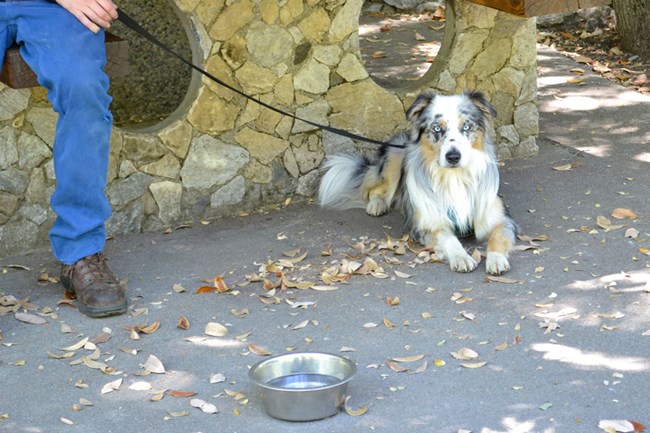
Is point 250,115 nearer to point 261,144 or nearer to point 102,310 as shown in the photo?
point 261,144

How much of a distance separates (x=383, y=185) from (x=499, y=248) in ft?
3.74

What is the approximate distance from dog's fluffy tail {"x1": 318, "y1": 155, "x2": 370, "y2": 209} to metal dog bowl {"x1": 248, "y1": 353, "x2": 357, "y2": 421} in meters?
2.19

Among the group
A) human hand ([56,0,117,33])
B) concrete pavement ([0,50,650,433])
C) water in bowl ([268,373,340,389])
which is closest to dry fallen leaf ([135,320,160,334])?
concrete pavement ([0,50,650,433])

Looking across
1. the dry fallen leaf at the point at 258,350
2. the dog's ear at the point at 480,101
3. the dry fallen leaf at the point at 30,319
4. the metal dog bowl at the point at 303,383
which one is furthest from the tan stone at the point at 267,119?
the metal dog bowl at the point at 303,383

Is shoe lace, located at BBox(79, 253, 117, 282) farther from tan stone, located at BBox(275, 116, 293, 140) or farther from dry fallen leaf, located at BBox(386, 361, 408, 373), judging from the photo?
tan stone, located at BBox(275, 116, 293, 140)

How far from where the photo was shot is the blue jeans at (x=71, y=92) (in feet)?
13.9

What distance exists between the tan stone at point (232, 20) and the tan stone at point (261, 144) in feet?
1.80

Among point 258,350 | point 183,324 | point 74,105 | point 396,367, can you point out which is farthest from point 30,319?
point 396,367

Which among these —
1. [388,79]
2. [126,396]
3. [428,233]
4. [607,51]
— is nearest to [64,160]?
[126,396]

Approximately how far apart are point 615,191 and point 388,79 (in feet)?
8.52

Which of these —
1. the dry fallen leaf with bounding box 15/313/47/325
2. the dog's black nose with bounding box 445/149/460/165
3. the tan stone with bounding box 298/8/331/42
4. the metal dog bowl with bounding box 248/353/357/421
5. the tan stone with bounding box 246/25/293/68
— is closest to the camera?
the metal dog bowl with bounding box 248/353/357/421

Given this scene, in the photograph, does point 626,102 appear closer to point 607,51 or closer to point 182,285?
point 607,51

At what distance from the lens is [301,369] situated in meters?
3.80

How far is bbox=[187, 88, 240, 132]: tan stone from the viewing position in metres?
5.65
